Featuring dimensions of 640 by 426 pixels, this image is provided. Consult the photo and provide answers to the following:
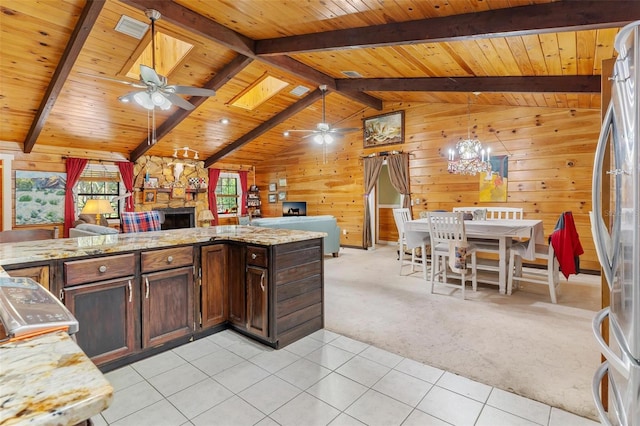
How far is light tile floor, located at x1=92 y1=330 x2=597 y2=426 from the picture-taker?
5.88ft

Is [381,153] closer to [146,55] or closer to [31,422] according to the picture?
[146,55]

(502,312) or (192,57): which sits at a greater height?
(192,57)

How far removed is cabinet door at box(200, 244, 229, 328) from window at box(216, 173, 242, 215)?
7.14m

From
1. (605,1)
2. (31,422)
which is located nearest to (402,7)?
(605,1)

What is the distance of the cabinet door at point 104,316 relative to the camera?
2090mm

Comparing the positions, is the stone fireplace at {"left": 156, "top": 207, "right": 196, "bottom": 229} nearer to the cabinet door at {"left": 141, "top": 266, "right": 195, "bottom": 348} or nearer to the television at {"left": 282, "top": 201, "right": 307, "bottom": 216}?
the television at {"left": 282, "top": 201, "right": 307, "bottom": 216}

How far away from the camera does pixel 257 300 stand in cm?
264

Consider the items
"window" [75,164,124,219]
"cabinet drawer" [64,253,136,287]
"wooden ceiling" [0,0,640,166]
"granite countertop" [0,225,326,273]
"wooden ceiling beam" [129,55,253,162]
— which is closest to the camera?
"granite countertop" [0,225,326,273]

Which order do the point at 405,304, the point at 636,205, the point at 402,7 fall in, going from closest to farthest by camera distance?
1. the point at 636,205
2. the point at 402,7
3. the point at 405,304

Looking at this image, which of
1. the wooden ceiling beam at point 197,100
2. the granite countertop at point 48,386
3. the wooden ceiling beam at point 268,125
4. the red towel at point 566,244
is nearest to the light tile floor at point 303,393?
the granite countertop at point 48,386

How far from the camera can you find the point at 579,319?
321 cm

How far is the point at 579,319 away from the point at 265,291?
10.3 ft

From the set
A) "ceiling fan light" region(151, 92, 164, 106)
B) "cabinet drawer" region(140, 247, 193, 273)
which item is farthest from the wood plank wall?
"cabinet drawer" region(140, 247, 193, 273)

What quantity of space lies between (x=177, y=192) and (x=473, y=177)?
7.09 metres
